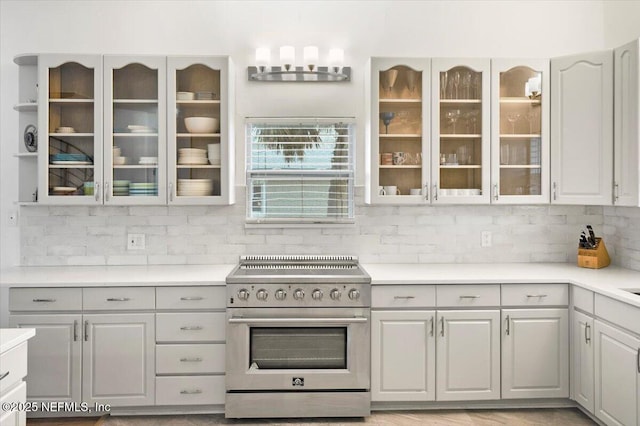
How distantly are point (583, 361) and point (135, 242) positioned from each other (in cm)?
310

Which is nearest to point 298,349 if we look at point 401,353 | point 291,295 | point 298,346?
point 298,346

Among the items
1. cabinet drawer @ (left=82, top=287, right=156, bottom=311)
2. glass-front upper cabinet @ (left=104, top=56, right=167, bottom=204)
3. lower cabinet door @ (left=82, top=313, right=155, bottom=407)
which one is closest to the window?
glass-front upper cabinet @ (left=104, top=56, right=167, bottom=204)

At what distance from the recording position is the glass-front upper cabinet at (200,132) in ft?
11.9

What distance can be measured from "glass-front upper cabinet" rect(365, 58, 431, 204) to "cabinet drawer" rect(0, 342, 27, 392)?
2284mm

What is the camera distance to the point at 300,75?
3969mm

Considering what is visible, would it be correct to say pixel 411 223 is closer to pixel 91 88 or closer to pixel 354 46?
pixel 354 46

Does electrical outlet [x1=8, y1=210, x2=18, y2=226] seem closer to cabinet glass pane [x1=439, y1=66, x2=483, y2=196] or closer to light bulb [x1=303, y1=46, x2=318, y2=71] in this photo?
light bulb [x1=303, y1=46, x2=318, y2=71]

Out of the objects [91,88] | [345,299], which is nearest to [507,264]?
[345,299]

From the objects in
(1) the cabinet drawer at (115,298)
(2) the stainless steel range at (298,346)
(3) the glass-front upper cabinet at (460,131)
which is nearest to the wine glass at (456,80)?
(3) the glass-front upper cabinet at (460,131)

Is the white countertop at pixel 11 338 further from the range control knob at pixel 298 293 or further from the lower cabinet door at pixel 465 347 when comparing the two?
the lower cabinet door at pixel 465 347

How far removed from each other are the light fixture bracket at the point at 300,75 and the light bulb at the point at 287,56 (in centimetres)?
4

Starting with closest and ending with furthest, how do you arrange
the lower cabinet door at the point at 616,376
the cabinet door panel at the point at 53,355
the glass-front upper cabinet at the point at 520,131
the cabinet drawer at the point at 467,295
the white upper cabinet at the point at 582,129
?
1. the lower cabinet door at the point at 616,376
2. the cabinet door panel at the point at 53,355
3. the cabinet drawer at the point at 467,295
4. the white upper cabinet at the point at 582,129
5. the glass-front upper cabinet at the point at 520,131

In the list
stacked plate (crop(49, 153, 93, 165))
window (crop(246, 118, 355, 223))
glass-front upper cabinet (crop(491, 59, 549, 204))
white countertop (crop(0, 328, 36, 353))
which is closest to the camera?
white countertop (crop(0, 328, 36, 353))

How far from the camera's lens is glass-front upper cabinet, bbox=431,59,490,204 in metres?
3.70
